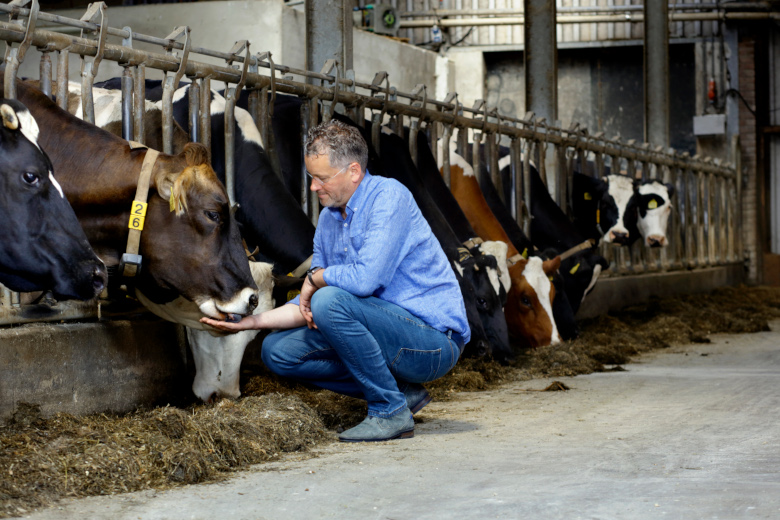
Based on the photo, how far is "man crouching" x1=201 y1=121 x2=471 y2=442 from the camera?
3889 mm

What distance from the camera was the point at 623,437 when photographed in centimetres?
404

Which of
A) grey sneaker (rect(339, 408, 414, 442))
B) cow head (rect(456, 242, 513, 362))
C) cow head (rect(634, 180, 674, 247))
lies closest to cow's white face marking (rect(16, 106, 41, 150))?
grey sneaker (rect(339, 408, 414, 442))

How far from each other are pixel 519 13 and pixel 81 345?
14935 millimetres

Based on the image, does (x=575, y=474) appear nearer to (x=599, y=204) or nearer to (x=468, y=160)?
(x=468, y=160)

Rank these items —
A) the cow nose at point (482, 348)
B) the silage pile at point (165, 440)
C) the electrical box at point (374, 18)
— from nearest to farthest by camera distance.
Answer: the silage pile at point (165, 440) → the cow nose at point (482, 348) → the electrical box at point (374, 18)

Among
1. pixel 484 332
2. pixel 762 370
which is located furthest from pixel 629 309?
pixel 484 332

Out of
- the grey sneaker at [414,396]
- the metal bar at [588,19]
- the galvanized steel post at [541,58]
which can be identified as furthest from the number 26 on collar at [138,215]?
the metal bar at [588,19]

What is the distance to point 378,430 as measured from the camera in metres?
3.95

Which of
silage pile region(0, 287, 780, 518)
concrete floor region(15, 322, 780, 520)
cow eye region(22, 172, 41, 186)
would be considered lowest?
concrete floor region(15, 322, 780, 520)

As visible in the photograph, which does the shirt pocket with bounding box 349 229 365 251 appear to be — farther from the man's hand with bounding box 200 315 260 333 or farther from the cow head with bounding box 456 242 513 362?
the cow head with bounding box 456 242 513 362

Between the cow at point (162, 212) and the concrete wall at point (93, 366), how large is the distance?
1.42 ft

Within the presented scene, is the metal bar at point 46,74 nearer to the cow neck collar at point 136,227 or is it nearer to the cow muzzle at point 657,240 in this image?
the cow neck collar at point 136,227

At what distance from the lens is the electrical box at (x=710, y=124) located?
55.9ft

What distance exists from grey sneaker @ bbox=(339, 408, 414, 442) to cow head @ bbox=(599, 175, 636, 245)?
7.28 m
